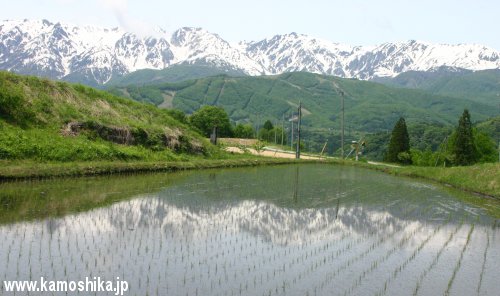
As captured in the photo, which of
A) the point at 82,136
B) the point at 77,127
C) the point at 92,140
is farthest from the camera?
the point at 77,127

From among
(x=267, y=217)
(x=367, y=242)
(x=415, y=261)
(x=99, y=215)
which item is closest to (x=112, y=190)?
(x=99, y=215)

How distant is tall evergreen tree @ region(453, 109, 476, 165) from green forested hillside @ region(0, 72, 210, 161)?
46.4 metres

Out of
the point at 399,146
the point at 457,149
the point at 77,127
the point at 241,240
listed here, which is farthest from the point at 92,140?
the point at 399,146

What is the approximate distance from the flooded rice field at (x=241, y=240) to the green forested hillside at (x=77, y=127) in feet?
20.6

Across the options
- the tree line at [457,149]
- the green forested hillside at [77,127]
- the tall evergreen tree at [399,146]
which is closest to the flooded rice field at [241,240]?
the green forested hillside at [77,127]

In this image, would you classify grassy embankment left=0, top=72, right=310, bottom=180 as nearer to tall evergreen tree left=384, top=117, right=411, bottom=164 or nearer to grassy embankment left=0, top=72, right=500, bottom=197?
grassy embankment left=0, top=72, right=500, bottom=197

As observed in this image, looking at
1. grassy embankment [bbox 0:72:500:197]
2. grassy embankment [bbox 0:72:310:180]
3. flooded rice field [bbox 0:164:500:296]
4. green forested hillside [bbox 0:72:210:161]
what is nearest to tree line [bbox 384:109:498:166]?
grassy embankment [bbox 0:72:500:197]

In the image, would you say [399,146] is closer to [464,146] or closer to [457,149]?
[457,149]

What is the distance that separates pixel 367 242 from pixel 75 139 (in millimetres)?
27010

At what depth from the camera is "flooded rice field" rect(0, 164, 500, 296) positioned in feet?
44.4

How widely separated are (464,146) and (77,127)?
63299 millimetres

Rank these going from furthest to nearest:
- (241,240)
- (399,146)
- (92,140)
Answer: (399,146) < (92,140) < (241,240)

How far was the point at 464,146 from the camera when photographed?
271 ft

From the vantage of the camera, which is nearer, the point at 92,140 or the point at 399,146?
the point at 92,140
